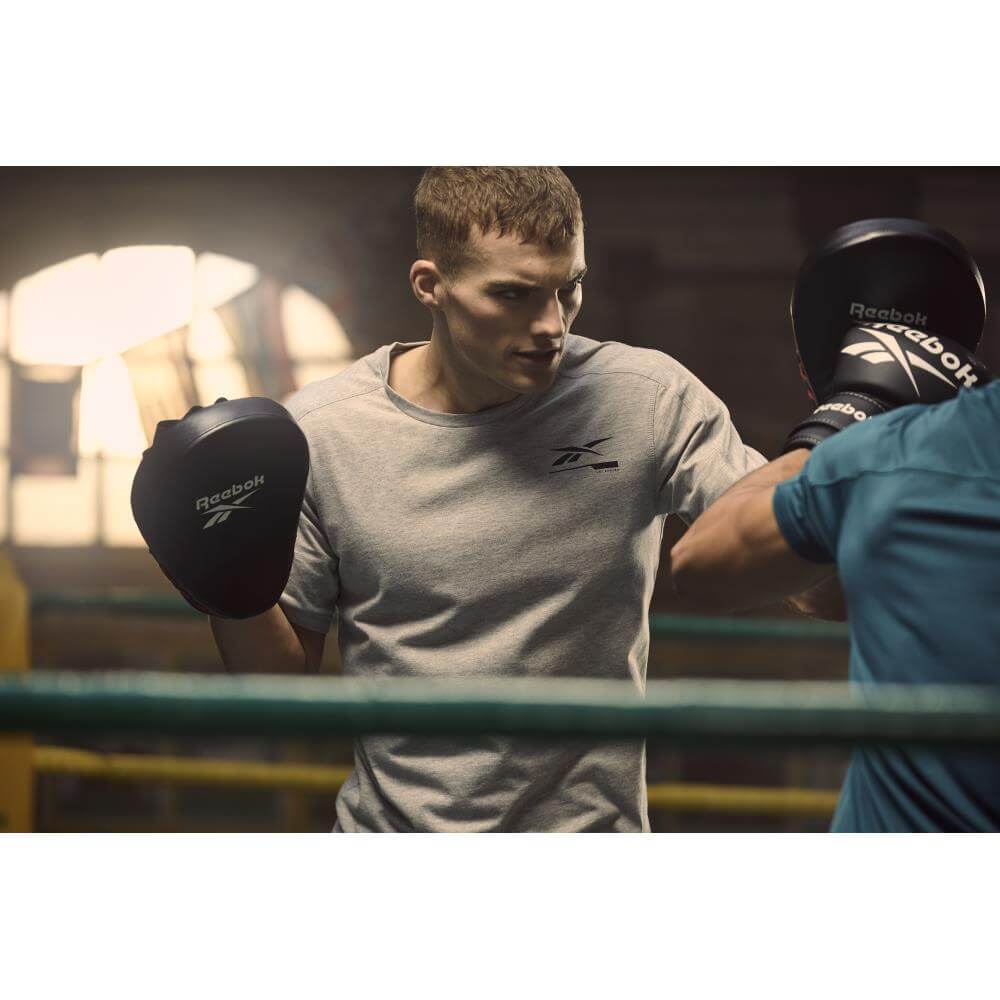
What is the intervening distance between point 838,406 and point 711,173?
3.86ft

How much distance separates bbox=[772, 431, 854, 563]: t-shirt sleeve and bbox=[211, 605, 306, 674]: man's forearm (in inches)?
22.7

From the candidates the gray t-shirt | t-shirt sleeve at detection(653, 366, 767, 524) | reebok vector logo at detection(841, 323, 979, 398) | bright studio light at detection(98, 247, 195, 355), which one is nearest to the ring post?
bright studio light at detection(98, 247, 195, 355)

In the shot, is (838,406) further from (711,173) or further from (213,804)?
(213,804)

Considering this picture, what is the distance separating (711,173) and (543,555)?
114cm

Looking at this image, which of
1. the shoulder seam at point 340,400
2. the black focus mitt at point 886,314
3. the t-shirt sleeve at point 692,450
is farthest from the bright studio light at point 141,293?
the black focus mitt at point 886,314

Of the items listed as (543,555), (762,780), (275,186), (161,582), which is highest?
(275,186)

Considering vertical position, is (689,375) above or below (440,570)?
above

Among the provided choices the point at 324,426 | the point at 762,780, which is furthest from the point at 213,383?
the point at 762,780

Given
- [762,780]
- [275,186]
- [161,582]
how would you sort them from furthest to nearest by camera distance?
[762,780] → [161,582] → [275,186]

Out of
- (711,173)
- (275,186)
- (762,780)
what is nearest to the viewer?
(275,186)

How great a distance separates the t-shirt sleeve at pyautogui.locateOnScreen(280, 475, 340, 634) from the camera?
1163 millimetres

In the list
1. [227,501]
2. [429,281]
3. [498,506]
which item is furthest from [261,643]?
Answer: [429,281]

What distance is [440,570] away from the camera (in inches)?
43.9

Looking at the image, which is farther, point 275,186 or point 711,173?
point 711,173
